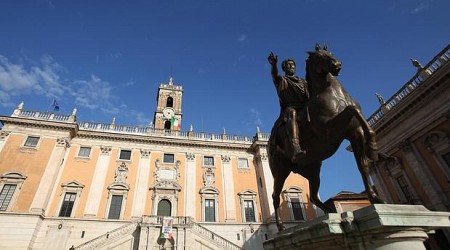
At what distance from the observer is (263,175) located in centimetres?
2608

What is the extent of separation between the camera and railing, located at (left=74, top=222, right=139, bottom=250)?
57.9 feet

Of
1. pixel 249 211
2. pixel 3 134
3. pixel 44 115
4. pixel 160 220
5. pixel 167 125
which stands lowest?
pixel 160 220

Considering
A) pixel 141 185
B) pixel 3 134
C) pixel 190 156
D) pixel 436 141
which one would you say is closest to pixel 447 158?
pixel 436 141

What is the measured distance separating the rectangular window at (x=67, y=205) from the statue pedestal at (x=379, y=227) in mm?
23525

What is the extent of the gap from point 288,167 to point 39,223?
22177 mm

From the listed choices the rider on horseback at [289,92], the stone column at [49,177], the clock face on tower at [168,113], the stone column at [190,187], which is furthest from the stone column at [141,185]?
the rider on horseback at [289,92]

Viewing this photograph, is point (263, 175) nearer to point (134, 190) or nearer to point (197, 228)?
point (197, 228)

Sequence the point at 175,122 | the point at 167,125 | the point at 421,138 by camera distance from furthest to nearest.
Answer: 1. the point at 167,125
2. the point at 175,122
3. the point at 421,138

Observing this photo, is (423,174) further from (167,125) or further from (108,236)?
(167,125)

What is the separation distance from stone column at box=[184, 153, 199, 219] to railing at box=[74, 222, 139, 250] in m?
5.25

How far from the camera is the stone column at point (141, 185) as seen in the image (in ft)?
72.2

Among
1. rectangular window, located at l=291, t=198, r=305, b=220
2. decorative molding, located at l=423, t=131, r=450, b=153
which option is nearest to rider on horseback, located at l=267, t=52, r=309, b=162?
decorative molding, located at l=423, t=131, r=450, b=153

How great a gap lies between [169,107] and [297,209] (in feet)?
82.6

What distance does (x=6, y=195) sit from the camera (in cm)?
1967
